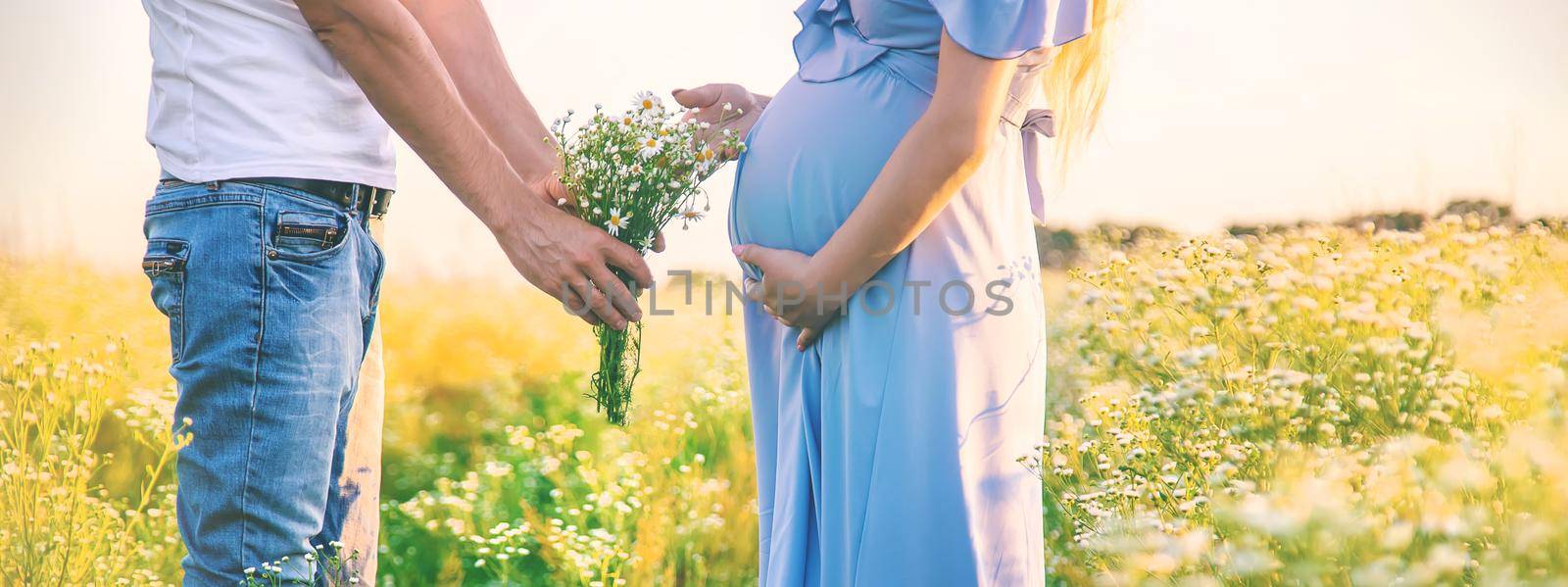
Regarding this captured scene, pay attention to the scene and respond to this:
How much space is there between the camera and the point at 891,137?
5.71ft

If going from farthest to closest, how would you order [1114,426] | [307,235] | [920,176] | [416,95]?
1. [1114,426]
2. [416,95]
3. [307,235]
4. [920,176]

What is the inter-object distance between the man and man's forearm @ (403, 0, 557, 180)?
382 mm

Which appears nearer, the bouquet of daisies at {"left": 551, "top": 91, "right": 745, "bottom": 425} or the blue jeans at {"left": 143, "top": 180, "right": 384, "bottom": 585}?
the blue jeans at {"left": 143, "top": 180, "right": 384, "bottom": 585}

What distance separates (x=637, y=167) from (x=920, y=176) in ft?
1.85

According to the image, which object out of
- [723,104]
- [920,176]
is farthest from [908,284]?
[723,104]

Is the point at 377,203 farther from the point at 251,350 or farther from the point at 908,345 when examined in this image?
the point at 908,345

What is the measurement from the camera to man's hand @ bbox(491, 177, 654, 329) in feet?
6.45

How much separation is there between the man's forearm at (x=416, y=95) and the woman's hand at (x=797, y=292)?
1.58 feet

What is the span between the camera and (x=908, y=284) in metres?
1.71

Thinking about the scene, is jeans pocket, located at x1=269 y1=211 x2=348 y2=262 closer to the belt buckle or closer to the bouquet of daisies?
the belt buckle

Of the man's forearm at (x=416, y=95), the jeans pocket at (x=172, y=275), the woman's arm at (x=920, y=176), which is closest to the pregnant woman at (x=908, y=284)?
the woman's arm at (x=920, y=176)

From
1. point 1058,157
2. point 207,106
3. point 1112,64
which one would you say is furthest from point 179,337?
point 1112,64

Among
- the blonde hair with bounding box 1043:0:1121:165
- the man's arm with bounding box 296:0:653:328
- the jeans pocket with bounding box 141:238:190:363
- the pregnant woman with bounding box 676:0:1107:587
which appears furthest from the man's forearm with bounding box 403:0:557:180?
the blonde hair with bounding box 1043:0:1121:165

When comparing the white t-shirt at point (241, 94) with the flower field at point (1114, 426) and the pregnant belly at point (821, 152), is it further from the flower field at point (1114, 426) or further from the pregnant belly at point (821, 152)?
the flower field at point (1114, 426)
